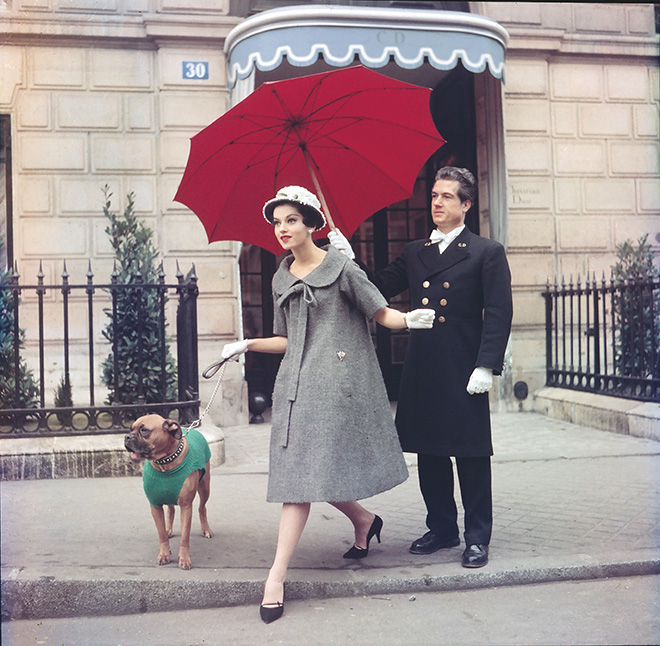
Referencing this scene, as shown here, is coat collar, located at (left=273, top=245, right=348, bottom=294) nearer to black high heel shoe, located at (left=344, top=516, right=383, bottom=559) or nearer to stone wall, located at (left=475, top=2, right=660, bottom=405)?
black high heel shoe, located at (left=344, top=516, right=383, bottom=559)

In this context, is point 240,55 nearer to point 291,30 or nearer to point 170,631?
point 291,30

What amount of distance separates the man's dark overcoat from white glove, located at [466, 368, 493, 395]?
73 millimetres

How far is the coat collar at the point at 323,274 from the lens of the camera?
3.67 metres

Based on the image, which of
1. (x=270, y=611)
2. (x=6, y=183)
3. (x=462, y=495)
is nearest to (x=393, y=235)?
(x=6, y=183)

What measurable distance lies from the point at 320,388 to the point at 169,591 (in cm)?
120

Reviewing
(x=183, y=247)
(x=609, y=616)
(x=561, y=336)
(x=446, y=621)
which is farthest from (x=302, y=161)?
(x=561, y=336)

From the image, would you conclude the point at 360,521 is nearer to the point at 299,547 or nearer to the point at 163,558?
the point at 299,547

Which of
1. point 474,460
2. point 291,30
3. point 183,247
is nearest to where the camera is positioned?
point 474,460

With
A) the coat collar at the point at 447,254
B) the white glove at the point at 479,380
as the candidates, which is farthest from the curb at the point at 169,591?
the coat collar at the point at 447,254

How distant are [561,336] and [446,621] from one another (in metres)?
6.90

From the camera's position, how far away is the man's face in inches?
158

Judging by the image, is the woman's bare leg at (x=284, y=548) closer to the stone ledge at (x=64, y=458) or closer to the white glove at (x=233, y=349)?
the white glove at (x=233, y=349)

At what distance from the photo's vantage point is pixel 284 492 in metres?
3.55

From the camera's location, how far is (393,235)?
10.7m
